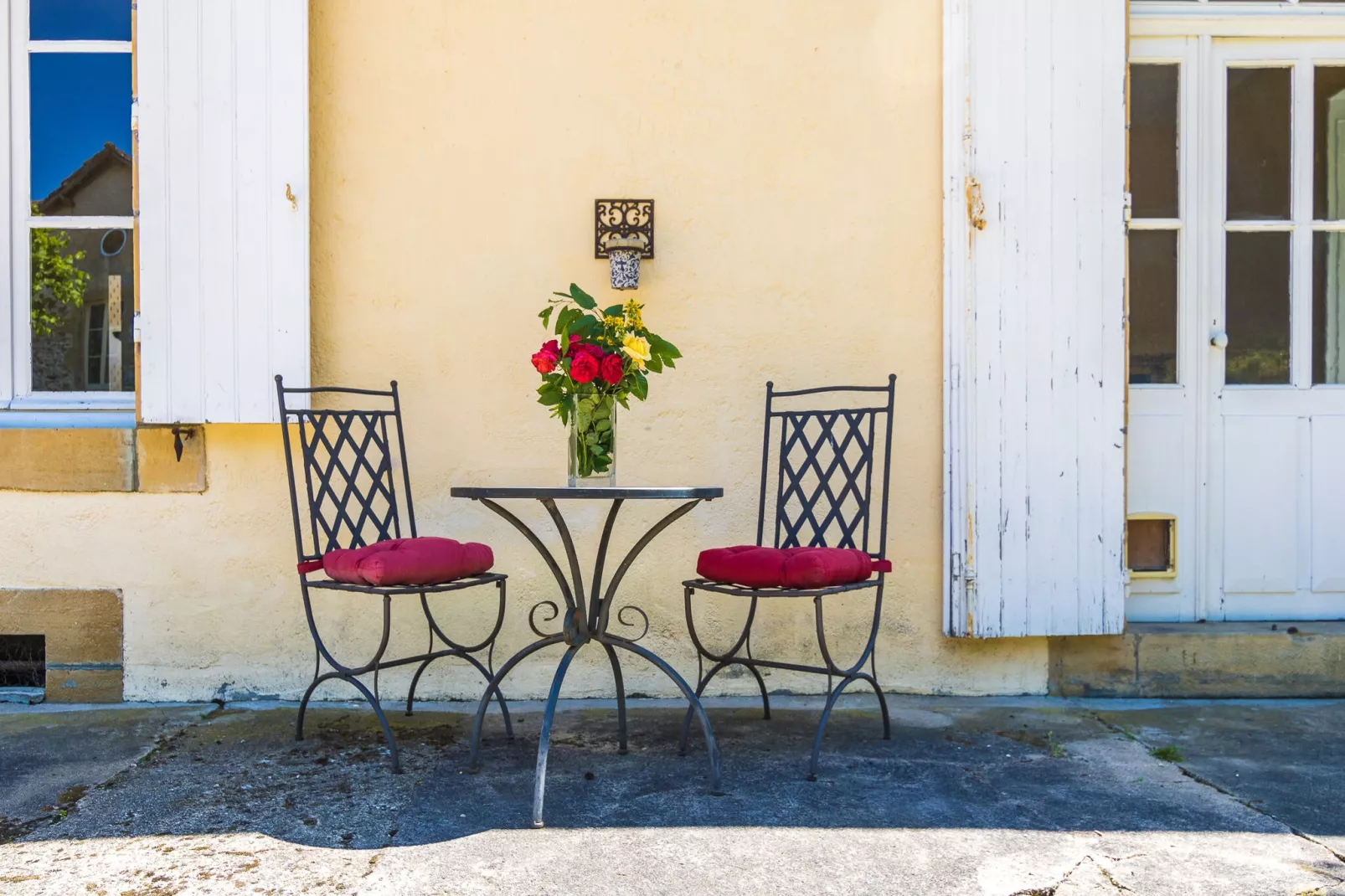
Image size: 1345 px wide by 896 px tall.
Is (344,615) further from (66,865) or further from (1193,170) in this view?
(1193,170)

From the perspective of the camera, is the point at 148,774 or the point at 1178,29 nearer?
the point at 148,774

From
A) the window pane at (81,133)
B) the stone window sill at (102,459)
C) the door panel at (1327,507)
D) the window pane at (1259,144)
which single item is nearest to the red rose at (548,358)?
the stone window sill at (102,459)

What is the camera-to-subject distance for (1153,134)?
379cm

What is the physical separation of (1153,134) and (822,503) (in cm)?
170

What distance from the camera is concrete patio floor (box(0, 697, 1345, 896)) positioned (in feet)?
7.20

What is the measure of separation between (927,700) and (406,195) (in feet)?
7.69

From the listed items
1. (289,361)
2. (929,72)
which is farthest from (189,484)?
(929,72)

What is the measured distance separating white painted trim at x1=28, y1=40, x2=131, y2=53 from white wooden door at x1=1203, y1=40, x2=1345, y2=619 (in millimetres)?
3641

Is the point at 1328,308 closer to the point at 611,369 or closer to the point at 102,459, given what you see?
the point at 611,369

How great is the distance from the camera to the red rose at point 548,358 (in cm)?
289

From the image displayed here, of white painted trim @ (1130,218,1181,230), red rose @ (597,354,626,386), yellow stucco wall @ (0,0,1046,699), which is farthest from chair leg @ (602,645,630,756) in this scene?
white painted trim @ (1130,218,1181,230)

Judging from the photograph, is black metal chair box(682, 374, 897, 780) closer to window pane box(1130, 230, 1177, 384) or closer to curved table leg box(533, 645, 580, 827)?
curved table leg box(533, 645, 580, 827)

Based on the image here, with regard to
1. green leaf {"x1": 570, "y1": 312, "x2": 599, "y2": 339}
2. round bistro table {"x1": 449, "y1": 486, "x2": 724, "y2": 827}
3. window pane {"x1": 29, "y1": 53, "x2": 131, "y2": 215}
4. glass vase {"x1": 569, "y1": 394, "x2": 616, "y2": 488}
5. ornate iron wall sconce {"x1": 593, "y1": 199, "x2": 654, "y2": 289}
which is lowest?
round bistro table {"x1": 449, "y1": 486, "x2": 724, "y2": 827}

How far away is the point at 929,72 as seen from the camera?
362 centimetres
